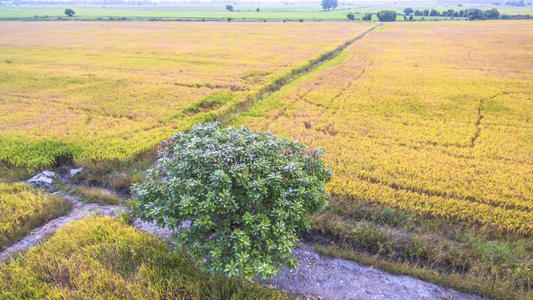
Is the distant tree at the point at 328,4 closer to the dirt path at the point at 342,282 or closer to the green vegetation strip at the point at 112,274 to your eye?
the dirt path at the point at 342,282

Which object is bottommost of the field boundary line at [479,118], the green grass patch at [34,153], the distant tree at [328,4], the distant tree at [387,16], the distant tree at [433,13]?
the green grass patch at [34,153]

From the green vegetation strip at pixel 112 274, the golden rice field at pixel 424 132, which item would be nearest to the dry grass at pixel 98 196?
the green vegetation strip at pixel 112 274

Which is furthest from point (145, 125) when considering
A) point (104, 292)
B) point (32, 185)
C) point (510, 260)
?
point (510, 260)

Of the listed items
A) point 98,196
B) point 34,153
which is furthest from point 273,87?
point 98,196

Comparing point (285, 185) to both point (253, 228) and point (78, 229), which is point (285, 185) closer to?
point (253, 228)

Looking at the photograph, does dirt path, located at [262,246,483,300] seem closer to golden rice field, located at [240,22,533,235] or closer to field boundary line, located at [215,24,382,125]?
golden rice field, located at [240,22,533,235]

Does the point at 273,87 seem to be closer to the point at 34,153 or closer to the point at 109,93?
the point at 109,93

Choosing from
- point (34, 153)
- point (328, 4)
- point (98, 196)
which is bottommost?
point (98, 196)
